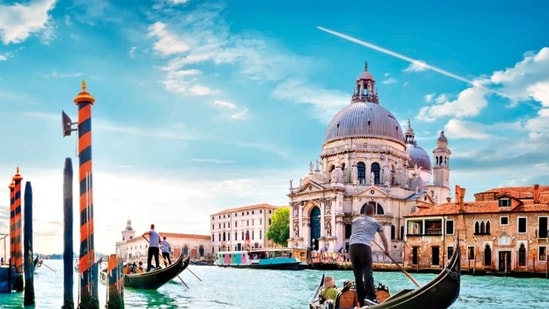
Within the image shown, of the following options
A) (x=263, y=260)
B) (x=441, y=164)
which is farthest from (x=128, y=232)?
(x=263, y=260)

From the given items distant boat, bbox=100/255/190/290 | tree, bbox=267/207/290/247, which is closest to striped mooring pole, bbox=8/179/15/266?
distant boat, bbox=100/255/190/290

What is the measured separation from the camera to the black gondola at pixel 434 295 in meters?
6.26

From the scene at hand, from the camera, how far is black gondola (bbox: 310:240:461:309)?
247 inches

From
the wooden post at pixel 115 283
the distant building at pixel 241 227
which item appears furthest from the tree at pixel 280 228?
the wooden post at pixel 115 283

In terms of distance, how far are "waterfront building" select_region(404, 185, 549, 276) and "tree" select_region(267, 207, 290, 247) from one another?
62.9ft

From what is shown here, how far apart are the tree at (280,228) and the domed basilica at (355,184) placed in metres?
6.85

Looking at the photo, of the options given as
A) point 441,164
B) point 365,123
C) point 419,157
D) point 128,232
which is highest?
point 365,123

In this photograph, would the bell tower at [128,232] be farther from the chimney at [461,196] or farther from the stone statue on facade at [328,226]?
the chimney at [461,196]

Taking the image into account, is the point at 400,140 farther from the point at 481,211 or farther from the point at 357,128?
the point at 481,211

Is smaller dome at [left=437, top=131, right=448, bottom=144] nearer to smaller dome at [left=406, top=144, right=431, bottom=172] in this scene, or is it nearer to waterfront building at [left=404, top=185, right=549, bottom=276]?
smaller dome at [left=406, top=144, right=431, bottom=172]

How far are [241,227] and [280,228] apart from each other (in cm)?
1272

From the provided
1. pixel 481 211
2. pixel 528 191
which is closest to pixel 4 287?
pixel 481 211

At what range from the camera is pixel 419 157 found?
53.0m

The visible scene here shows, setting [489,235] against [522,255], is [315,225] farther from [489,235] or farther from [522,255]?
[522,255]
